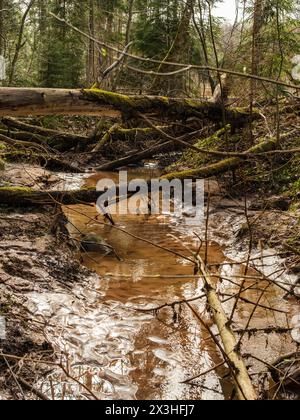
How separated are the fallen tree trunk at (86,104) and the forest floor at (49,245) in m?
1.48

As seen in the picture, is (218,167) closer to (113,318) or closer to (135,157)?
(135,157)

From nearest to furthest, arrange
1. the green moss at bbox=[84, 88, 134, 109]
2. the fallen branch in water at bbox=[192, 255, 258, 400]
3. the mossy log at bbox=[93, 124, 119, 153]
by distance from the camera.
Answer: the fallen branch in water at bbox=[192, 255, 258, 400] → the green moss at bbox=[84, 88, 134, 109] → the mossy log at bbox=[93, 124, 119, 153]

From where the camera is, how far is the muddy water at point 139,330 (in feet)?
10.8

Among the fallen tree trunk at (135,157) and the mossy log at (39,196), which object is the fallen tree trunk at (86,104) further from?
the fallen tree trunk at (135,157)

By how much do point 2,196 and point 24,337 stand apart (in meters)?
3.27

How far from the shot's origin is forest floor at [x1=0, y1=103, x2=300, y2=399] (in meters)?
3.37

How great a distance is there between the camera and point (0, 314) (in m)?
3.73

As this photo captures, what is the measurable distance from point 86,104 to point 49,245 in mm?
2131

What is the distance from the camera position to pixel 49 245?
564cm

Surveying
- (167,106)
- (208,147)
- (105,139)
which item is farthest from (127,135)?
(167,106)

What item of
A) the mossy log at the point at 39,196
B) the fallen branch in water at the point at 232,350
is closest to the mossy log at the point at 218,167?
the mossy log at the point at 39,196

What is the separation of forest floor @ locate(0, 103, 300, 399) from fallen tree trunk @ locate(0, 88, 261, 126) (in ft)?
4.86

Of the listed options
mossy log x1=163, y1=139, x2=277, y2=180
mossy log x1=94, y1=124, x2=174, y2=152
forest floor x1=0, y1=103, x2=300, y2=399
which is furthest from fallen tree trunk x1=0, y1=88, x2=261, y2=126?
mossy log x1=94, y1=124, x2=174, y2=152

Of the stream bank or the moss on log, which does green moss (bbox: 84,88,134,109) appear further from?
the stream bank
